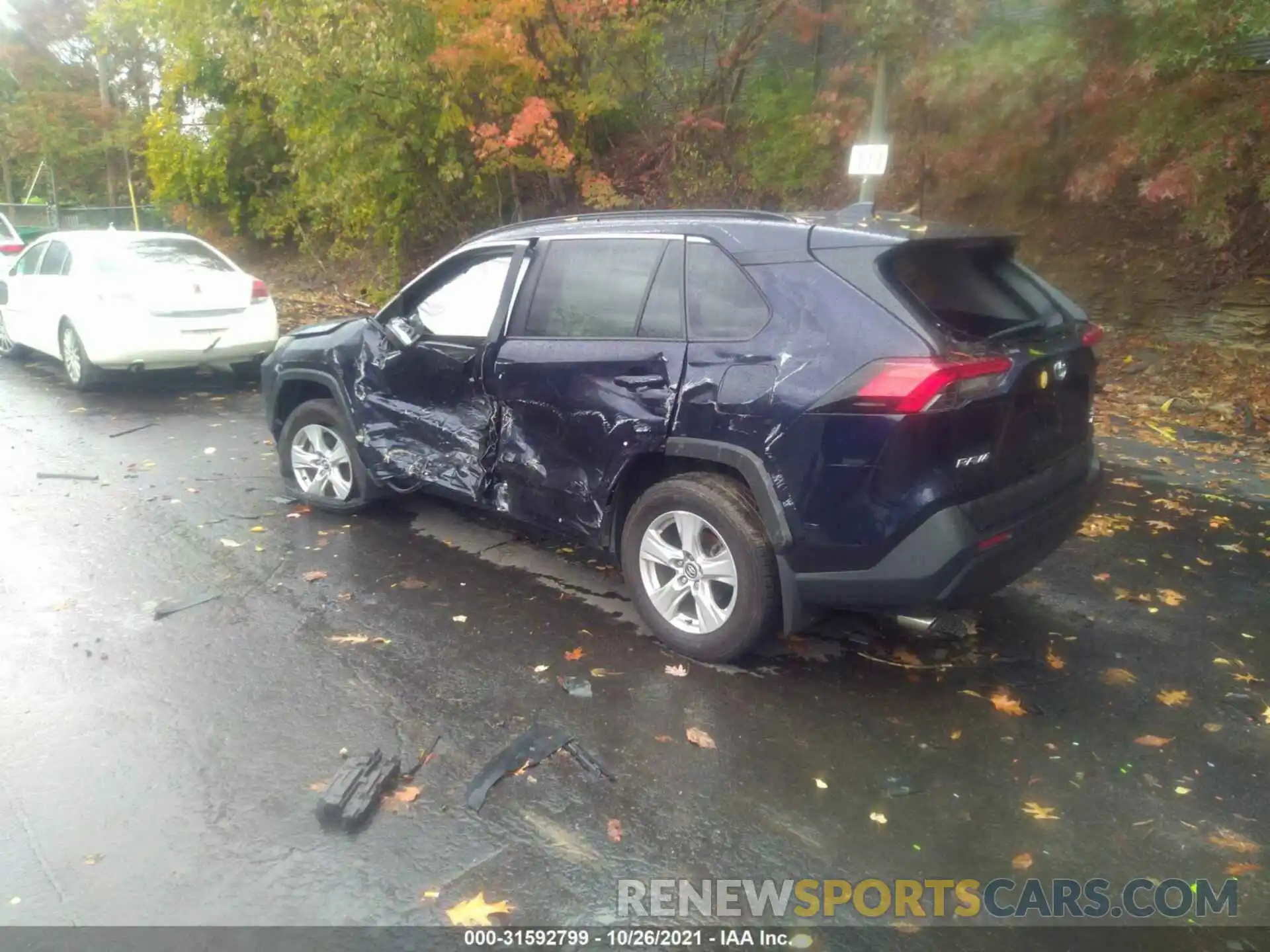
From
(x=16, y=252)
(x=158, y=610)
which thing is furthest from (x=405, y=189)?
(x=158, y=610)

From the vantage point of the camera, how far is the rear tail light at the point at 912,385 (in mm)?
3449

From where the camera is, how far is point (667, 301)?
166 inches

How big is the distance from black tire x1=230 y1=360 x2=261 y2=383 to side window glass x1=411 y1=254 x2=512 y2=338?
19.9ft

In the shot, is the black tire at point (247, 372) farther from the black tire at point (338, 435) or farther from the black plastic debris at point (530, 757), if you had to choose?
the black plastic debris at point (530, 757)

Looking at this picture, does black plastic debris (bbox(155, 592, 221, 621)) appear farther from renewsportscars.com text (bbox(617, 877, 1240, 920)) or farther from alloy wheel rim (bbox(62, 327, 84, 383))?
alloy wheel rim (bbox(62, 327, 84, 383))

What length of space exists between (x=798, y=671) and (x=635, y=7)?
9.24m

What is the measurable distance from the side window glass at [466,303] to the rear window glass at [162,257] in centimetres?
551

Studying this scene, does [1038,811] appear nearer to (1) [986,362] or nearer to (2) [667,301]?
(1) [986,362]

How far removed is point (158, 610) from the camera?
480 cm

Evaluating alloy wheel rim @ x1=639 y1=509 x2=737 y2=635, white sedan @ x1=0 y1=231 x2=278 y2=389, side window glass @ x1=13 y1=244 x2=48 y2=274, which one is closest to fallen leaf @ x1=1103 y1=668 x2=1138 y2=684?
alloy wheel rim @ x1=639 y1=509 x2=737 y2=635

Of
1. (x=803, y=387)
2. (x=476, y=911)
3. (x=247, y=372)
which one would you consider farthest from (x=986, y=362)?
(x=247, y=372)

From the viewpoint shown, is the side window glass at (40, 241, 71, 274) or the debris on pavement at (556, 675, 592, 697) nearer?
the debris on pavement at (556, 675, 592, 697)

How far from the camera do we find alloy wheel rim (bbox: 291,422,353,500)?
6.07 meters

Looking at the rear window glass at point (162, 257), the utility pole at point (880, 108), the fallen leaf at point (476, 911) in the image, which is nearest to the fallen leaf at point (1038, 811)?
the fallen leaf at point (476, 911)
